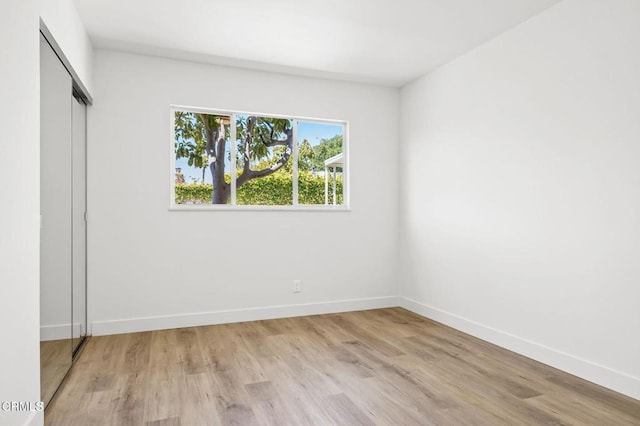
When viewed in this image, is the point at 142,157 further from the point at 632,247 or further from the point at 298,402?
the point at 632,247

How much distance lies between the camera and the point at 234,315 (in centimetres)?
403

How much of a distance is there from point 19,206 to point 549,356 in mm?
3400

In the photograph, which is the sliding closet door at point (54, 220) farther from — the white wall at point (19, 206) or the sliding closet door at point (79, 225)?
the sliding closet door at point (79, 225)

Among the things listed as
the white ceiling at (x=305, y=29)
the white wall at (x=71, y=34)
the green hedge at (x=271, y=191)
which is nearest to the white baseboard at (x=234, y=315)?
the green hedge at (x=271, y=191)

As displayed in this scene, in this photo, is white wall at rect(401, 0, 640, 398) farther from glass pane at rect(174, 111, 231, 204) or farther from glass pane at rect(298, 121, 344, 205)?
glass pane at rect(174, 111, 231, 204)

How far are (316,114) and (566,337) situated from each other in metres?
3.12

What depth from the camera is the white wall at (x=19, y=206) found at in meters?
1.62

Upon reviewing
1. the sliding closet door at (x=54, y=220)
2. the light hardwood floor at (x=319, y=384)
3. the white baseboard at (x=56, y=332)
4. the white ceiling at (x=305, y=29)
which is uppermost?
the white ceiling at (x=305, y=29)

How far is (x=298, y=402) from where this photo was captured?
232 centimetres

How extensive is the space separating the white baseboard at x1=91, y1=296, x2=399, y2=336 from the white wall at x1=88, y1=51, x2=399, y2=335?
1 cm

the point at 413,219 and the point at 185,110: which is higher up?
the point at 185,110

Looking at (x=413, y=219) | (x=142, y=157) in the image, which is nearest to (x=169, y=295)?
(x=142, y=157)

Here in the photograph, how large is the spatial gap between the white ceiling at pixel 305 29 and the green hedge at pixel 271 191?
1.18 meters

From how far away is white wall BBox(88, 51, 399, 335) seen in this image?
12.0ft
